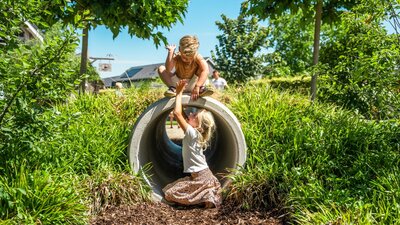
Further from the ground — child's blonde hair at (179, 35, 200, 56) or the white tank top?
child's blonde hair at (179, 35, 200, 56)

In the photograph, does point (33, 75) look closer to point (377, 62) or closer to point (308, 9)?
point (377, 62)

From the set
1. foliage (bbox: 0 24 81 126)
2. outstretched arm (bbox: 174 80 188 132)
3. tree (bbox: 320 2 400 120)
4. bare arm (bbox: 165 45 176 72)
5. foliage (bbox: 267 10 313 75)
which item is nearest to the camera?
foliage (bbox: 0 24 81 126)

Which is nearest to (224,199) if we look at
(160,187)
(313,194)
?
(160,187)

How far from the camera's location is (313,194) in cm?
374

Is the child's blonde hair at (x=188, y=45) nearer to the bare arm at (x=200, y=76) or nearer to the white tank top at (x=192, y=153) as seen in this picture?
the bare arm at (x=200, y=76)

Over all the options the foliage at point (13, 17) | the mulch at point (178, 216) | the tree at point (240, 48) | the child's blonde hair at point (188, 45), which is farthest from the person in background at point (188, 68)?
the tree at point (240, 48)

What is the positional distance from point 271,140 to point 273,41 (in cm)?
2895

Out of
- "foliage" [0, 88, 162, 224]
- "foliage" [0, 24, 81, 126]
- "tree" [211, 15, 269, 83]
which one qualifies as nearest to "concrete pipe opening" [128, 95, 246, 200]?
"foliage" [0, 88, 162, 224]

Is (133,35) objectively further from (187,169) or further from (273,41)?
(273,41)

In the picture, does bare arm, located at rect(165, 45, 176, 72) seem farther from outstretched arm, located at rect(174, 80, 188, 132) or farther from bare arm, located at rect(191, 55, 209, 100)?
outstretched arm, located at rect(174, 80, 188, 132)

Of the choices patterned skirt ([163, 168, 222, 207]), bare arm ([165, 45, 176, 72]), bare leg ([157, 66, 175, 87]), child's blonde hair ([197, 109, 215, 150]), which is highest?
bare arm ([165, 45, 176, 72])

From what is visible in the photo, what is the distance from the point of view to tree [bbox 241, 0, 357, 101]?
6623 mm

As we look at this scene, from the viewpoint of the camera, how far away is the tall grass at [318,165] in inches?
138

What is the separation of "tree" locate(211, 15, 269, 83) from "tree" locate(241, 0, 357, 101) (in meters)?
16.9
